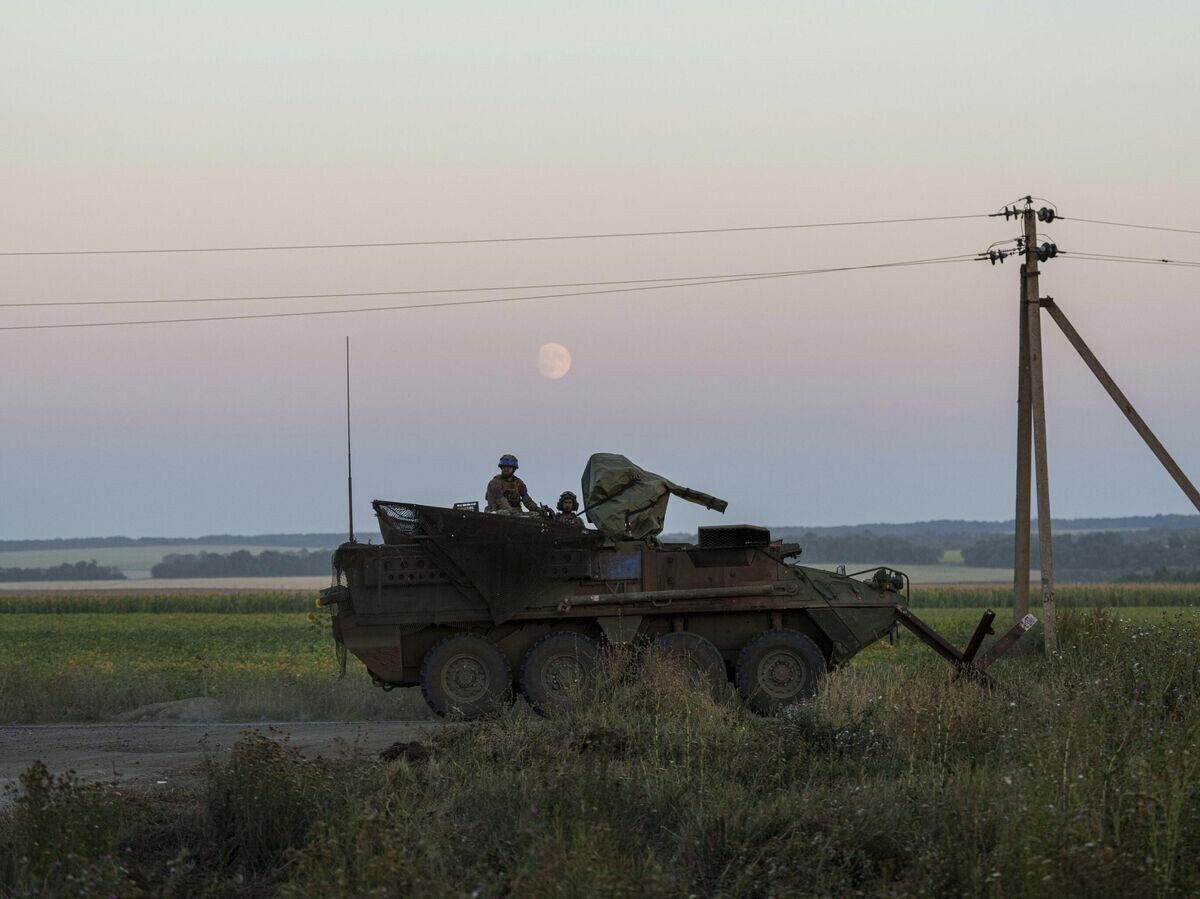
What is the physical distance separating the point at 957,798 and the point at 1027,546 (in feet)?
49.6

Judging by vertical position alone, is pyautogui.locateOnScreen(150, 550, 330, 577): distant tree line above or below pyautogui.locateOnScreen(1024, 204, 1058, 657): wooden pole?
below

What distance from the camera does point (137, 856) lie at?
988 cm

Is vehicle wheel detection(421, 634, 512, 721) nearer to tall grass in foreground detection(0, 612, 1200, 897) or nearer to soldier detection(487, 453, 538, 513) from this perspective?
soldier detection(487, 453, 538, 513)

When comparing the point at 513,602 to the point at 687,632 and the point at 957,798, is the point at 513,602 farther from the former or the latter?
the point at 957,798

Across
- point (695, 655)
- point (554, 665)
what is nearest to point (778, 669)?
point (695, 655)

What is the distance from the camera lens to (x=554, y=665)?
17.3 m

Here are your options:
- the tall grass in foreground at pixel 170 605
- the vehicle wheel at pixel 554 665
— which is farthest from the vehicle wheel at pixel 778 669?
the tall grass in foreground at pixel 170 605

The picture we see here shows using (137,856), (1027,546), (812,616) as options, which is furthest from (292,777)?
(1027,546)

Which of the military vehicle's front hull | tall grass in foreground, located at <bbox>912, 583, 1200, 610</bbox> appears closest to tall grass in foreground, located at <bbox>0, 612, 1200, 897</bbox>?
the military vehicle's front hull

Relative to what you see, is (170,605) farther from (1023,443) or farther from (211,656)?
(1023,443)

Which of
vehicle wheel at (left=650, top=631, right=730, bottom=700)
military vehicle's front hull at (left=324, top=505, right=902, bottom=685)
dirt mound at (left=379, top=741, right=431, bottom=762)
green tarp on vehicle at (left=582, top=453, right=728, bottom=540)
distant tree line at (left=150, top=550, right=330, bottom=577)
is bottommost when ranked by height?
distant tree line at (left=150, top=550, right=330, bottom=577)

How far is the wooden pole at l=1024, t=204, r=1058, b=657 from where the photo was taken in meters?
22.4

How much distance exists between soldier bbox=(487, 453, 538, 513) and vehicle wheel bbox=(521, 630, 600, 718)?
1.79 meters

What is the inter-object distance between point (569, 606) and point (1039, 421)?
29.5 feet
